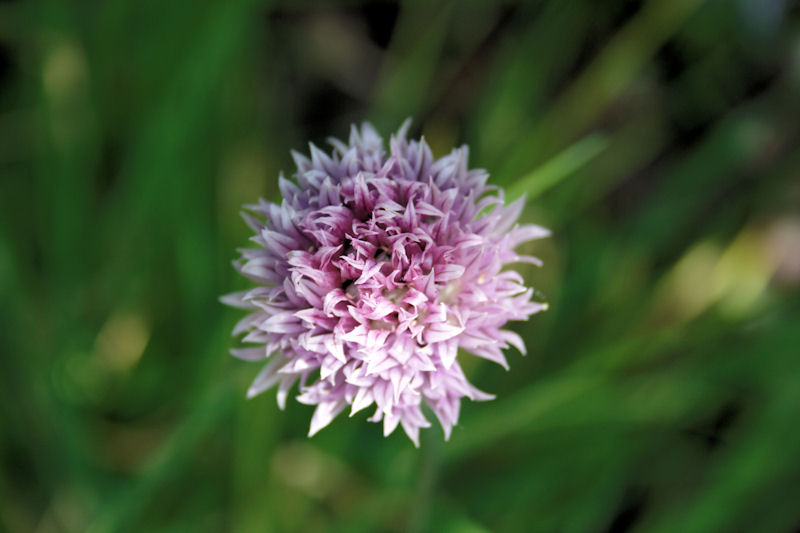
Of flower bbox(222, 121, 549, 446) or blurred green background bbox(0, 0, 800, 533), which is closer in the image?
flower bbox(222, 121, 549, 446)

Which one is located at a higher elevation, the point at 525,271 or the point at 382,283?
the point at 525,271

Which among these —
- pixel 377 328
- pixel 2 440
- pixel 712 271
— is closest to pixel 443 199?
pixel 377 328

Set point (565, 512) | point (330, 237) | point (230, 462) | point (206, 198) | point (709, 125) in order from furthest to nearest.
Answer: point (709, 125) < point (206, 198) < point (230, 462) < point (565, 512) < point (330, 237)

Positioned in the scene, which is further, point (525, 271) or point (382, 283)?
point (525, 271)

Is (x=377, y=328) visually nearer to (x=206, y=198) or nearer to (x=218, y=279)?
(x=218, y=279)
